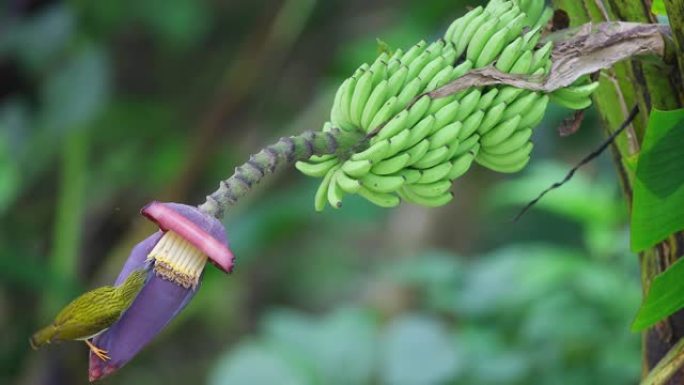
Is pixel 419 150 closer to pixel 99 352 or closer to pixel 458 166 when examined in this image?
pixel 458 166

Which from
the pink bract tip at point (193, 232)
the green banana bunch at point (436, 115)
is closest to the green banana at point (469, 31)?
the green banana bunch at point (436, 115)

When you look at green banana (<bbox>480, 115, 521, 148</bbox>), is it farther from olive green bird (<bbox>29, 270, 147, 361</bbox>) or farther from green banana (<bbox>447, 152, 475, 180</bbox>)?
olive green bird (<bbox>29, 270, 147, 361</bbox>)

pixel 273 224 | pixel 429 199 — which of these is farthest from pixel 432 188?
pixel 273 224

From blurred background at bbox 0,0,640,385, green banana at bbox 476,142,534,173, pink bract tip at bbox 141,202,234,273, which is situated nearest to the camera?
pink bract tip at bbox 141,202,234,273

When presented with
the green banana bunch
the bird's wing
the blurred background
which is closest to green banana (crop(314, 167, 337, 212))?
the green banana bunch

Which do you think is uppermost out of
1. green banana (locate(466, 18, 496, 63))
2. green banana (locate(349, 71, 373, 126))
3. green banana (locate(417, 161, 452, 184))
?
green banana (locate(466, 18, 496, 63))

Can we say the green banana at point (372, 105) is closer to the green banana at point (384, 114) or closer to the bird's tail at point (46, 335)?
the green banana at point (384, 114)
